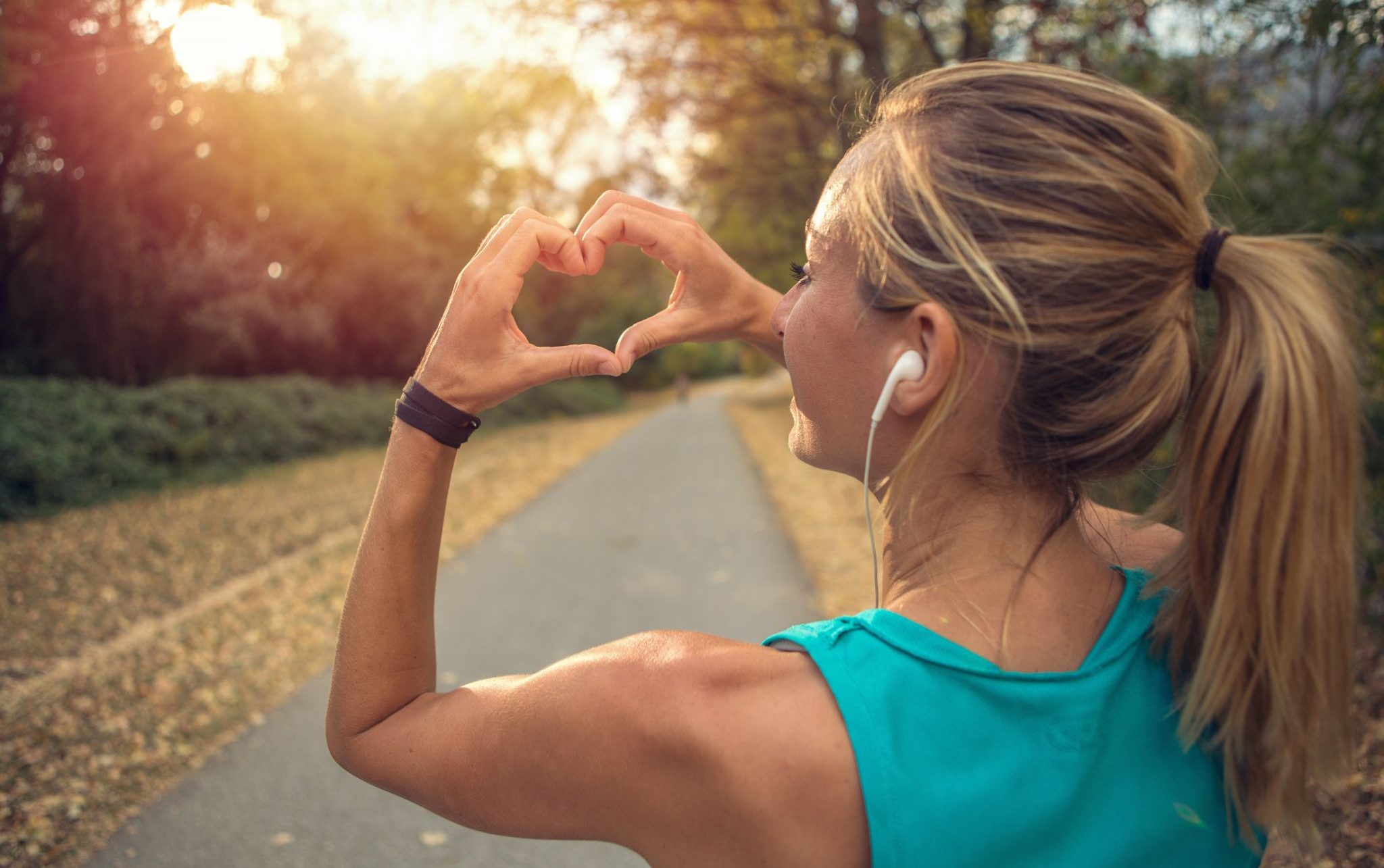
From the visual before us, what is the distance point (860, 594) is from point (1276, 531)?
5812mm

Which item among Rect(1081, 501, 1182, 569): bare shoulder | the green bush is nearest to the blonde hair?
Rect(1081, 501, 1182, 569): bare shoulder

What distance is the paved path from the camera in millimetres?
3510

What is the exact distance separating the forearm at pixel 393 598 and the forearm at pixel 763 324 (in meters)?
0.67

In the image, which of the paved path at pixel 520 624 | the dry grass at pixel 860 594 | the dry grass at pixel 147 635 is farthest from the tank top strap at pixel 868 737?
the dry grass at pixel 147 635

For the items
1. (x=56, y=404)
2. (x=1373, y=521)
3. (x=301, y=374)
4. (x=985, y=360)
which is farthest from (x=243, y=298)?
(x=985, y=360)

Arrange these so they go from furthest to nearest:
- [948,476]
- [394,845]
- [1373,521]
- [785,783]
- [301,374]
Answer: [301,374]
[1373,521]
[394,845]
[948,476]
[785,783]

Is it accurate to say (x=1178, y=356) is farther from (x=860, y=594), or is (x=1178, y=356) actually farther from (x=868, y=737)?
(x=860, y=594)

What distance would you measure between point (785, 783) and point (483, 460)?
15.8m

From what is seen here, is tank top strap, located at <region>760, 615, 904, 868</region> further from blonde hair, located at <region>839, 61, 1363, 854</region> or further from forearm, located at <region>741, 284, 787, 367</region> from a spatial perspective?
forearm, located at <region>741, 284, 787, 367</region>

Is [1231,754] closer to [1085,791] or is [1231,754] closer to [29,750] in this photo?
[1085,791]

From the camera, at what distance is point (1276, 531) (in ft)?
3.51

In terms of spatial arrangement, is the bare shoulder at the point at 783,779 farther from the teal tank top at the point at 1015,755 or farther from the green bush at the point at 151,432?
the green bush at the point at 151,432

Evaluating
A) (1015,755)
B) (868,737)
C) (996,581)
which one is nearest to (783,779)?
(868,737)

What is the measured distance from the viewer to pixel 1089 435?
3.98 feet
